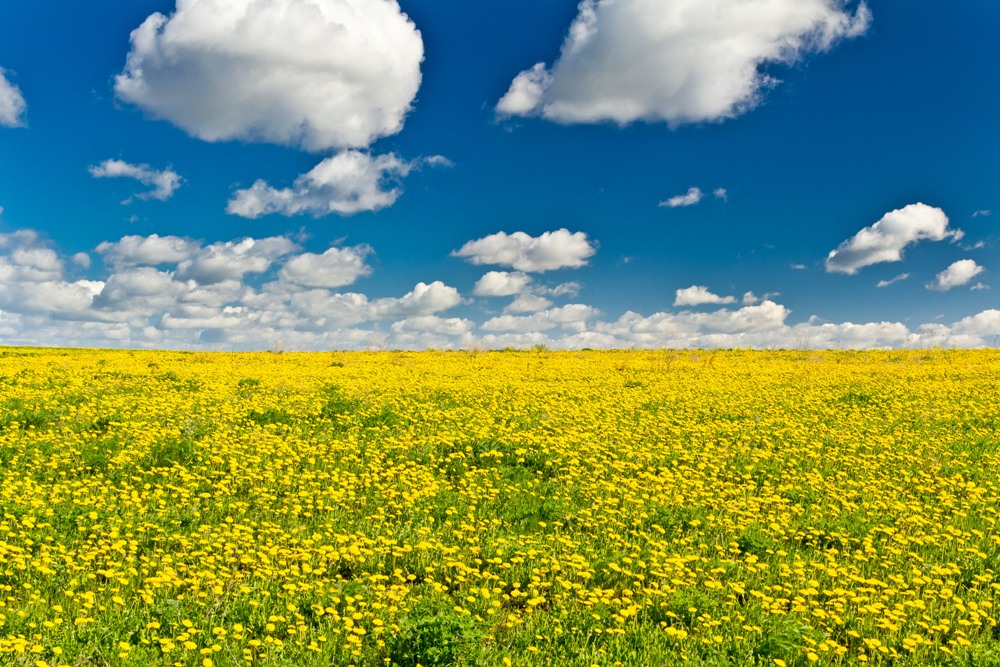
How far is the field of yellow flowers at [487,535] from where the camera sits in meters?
6.00

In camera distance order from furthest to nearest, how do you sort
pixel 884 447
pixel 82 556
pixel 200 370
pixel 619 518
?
pixel 200 370 → pixel 884 447 → pixel 619 518 → pixel 82 556

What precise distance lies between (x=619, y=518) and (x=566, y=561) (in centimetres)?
204

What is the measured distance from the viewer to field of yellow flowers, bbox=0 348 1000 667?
6.00 metres

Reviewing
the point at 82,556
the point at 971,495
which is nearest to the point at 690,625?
the point at 82,556

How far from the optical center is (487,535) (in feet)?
28.1

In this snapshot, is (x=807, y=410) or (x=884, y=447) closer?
(x=884, y=447)

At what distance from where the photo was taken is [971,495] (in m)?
11.0

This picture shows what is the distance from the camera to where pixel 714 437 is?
49.2 feet

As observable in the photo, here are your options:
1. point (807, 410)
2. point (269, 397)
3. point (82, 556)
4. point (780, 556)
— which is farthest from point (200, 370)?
point (780, 556)

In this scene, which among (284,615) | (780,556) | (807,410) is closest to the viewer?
(284,615)

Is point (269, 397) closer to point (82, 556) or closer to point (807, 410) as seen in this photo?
point (82, 556)

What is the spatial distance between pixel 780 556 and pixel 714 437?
22.7ft

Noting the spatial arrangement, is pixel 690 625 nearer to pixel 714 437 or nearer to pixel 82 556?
pixel 82 556

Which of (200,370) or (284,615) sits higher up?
(200,370)
